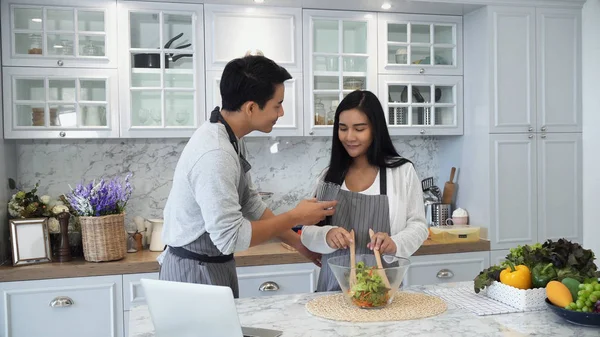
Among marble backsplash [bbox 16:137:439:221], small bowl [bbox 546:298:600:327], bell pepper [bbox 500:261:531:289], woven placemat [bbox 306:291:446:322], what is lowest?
woven placemat [bbox 306:291:446:322]

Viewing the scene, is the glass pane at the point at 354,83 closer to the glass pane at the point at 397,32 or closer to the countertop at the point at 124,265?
the glass pane at the point at 397,32

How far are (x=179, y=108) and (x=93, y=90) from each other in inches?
19.3

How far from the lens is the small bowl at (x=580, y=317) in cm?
166

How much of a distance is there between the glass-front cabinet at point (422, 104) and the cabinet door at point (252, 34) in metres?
0.62

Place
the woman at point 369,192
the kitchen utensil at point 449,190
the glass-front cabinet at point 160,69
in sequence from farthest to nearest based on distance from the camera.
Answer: the kitchen utensil at point 449,190
the glass-front cabinet at point 160,69
the woman at point 369,192

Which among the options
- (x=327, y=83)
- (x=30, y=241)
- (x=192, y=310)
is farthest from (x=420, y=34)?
(x=192, y=310)

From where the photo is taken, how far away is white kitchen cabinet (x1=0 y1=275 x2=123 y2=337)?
121 inches

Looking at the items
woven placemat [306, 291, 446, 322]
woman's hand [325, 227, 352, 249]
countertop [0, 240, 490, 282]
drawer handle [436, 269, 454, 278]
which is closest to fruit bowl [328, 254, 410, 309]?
woven placemat [306, 291, 446, 322]

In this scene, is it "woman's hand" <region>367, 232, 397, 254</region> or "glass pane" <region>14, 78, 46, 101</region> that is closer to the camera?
"woman's hand" <region>367, 232, 397, 254</region>

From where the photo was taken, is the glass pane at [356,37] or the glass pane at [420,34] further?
the glass pane at [420,34]

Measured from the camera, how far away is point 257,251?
3.44m

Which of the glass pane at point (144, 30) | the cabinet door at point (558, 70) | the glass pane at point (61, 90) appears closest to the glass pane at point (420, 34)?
the cabinet door at point (558, 70)

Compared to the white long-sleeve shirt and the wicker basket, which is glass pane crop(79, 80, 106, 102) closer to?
the wicker basket

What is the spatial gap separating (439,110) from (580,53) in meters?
1.00
